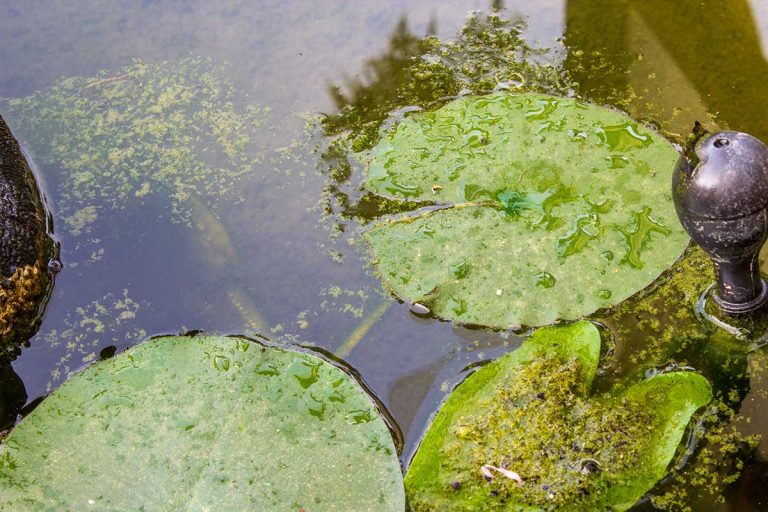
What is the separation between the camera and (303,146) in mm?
2578

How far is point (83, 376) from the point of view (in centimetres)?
194

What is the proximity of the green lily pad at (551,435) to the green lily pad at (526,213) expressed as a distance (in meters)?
0.16

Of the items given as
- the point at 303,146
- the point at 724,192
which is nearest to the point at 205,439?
the point at 303,146

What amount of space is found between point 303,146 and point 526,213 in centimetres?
88

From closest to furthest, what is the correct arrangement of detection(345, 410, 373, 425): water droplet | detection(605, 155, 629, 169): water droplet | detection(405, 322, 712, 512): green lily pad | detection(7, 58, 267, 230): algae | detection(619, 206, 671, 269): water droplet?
detection(405, 322, 712, 512): green lily pad < detection(345, 410, 373, 425): water droplet < detection(619, 206, 671, 269): water droplet < detection(605, 155, 629, 169): water droplet < detection(7, 58, 267, 230): algae

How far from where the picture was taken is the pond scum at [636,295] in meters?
1.73

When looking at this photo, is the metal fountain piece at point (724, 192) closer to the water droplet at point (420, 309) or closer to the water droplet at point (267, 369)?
the water droplet at point (420, 309)

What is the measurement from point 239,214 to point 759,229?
1518 mm

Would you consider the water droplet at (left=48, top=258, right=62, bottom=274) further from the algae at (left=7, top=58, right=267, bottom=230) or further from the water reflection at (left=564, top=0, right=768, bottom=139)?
the water reflection at (left=564, top=0, right=768, bottom=139)

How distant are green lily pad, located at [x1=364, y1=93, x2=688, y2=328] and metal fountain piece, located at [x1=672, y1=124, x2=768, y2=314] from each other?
39cm

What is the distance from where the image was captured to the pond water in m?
1.98

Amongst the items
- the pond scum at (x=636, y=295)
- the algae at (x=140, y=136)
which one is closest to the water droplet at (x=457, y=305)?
the pond scum at (x=636, y=295)

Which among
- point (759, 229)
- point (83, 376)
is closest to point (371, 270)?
point (83, 376)

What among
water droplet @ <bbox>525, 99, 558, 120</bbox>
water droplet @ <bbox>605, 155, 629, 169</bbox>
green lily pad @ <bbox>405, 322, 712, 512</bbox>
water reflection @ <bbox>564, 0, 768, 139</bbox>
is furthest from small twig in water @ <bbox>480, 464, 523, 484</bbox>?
water reflection @ <bbox>564, 0, 768, 139</bbox>
